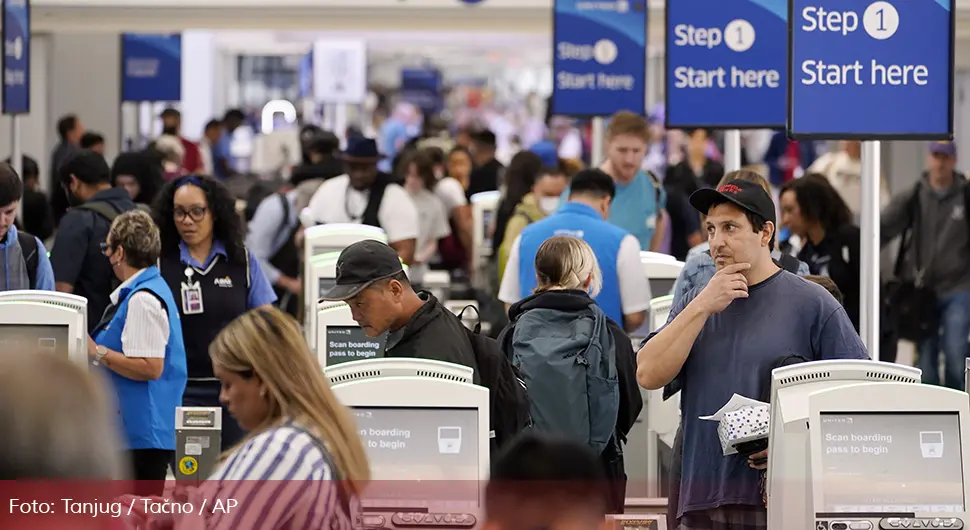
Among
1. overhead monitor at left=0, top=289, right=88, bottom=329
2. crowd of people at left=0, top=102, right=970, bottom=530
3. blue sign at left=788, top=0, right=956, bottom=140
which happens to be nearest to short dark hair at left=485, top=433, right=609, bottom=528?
crowd of people at left=0, top=102, right=970, bottom=530

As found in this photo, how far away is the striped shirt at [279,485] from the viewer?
311cm

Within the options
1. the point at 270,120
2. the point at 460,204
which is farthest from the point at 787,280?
the point at 270,120

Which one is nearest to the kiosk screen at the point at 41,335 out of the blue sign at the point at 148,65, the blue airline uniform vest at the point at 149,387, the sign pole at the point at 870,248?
the blue airline uniform vest at the point at 149,387

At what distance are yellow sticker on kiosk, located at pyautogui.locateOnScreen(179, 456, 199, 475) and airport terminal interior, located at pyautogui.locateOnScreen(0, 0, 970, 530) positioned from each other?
15 mm

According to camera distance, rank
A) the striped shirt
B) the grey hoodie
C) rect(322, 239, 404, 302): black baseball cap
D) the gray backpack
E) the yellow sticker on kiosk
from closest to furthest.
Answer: the striped shirt → rect(322, 239, 404, 302): black baseball cap → the yellow sticker on kiosk → the gray backpack → the grey hoodie

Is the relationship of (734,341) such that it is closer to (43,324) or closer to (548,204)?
(43,324)

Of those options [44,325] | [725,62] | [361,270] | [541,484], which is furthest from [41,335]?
[725,62]

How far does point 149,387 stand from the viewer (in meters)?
6.07

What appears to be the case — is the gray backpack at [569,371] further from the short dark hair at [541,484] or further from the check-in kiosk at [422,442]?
the short dark hair at [541,484]

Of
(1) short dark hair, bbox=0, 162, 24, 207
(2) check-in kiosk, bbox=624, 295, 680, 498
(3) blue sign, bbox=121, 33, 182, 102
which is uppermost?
(3) blue sign, bbox=121, 33, 182, 102

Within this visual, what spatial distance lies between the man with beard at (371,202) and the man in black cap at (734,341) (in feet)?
19.1

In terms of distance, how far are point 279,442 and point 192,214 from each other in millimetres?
3728

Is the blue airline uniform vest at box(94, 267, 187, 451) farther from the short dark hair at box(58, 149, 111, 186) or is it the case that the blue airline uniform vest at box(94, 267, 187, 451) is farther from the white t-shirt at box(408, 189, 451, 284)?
the white t-shirt at box(408, 189, 451, 284)

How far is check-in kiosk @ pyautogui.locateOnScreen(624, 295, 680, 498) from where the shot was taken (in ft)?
21.0
